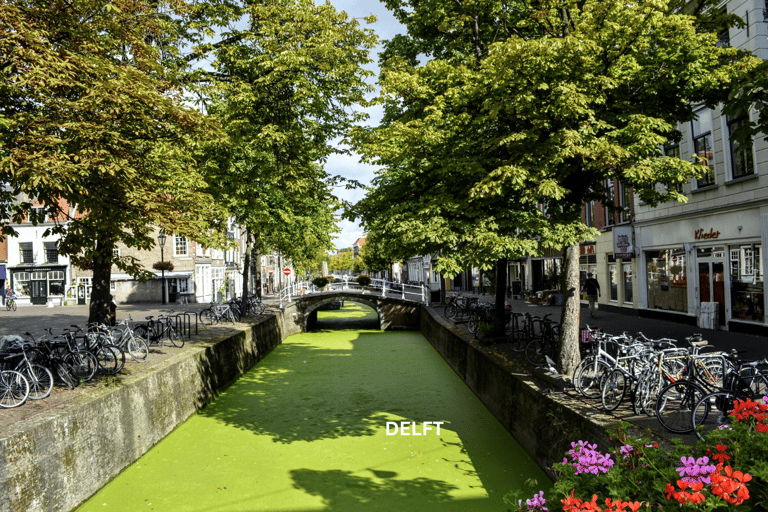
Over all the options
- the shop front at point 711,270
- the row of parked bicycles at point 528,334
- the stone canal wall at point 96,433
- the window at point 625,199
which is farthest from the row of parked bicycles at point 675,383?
the window at point 625,199

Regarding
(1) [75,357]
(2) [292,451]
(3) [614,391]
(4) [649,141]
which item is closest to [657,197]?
(4) [649,141]

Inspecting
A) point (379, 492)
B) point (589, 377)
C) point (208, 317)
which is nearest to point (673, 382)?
point (589, 377)

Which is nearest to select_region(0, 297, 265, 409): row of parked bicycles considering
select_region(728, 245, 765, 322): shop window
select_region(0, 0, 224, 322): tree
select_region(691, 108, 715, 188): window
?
select_region(0, 0, 224, 322): tree

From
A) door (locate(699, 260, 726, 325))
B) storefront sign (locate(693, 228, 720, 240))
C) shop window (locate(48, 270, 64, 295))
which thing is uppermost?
storefront sign (locate(693, 228, 720, 240))

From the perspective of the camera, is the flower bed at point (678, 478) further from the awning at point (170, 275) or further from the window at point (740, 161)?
the awning at point (170, 275)

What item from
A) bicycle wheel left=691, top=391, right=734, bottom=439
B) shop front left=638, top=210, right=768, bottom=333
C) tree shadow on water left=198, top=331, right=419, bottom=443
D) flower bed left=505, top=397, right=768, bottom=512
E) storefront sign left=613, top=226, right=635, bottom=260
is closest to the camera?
flower bed left=505, top=397, right=768, bottom=512

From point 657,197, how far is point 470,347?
270 inches

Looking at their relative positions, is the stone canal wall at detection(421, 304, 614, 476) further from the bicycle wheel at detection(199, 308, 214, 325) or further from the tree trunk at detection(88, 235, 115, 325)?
the bicycle wheel at detection(199, 308, 214, 325)

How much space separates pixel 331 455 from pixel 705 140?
13994mm

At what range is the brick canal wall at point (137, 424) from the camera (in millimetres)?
6867

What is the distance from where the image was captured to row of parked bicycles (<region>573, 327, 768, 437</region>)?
6.13 m

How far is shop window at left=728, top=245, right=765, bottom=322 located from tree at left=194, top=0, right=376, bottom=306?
1073 centimetres

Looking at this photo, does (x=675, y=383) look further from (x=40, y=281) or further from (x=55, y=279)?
(x=40, y=281)

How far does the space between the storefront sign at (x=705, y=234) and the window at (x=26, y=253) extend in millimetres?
44409
